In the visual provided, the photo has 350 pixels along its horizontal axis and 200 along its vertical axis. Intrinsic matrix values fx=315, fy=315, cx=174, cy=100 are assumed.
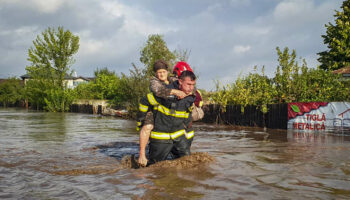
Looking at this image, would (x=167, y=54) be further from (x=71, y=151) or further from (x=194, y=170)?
(x=194, y=170)

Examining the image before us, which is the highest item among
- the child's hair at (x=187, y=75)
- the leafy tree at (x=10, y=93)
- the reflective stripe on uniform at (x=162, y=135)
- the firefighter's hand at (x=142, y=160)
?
the leafy tree at (x=10, y=93)

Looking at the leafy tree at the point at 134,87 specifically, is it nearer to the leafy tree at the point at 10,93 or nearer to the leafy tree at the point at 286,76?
the leafy tree at the point at 286,76

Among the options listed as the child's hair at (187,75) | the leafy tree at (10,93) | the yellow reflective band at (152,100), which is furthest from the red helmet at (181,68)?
the leafy tree at (10,93)

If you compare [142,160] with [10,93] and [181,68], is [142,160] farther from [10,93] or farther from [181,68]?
[10,93]

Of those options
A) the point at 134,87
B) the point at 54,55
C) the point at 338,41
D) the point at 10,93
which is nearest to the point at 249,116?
the point at 134,87

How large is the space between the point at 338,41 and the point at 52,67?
35.8 metres

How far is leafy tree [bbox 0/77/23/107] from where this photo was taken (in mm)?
69325

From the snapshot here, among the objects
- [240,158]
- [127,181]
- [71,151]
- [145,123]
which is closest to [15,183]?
[127,181]

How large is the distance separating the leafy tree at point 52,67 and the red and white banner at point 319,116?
112 feet

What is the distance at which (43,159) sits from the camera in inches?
246

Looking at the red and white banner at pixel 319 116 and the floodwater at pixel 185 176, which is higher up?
the red and white banner at pixel 319 116

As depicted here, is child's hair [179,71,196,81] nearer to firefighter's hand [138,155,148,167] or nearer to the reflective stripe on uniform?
the reflective stripe on uniform

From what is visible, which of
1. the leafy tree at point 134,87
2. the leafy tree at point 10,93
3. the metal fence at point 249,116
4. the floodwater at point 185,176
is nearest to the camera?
the floodwater at point 185,176

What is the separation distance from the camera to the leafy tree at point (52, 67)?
42.7m
